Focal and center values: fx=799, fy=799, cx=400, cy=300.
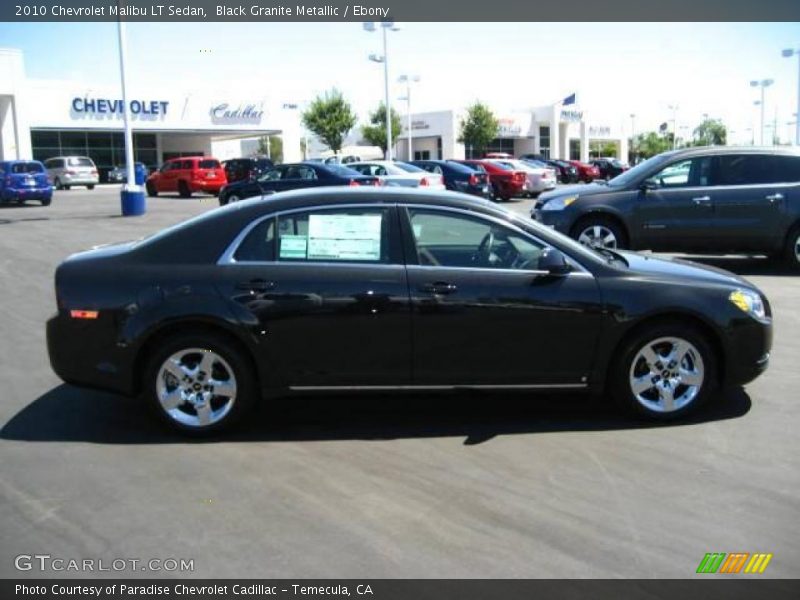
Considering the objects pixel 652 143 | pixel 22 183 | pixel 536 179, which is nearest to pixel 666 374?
pixel 536 179

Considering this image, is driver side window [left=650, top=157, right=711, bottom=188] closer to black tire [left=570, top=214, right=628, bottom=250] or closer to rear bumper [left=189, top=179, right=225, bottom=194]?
black tire [left=570, top=214, right=628, bottom=250]

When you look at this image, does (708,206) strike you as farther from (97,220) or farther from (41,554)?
(97,220)

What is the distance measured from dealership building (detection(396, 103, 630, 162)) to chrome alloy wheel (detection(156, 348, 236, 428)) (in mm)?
62805

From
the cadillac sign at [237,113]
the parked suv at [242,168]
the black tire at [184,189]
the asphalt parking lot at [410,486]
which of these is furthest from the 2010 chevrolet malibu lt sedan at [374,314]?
the cadillac sign at [237,113]

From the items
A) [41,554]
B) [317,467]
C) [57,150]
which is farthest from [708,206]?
[57,150]

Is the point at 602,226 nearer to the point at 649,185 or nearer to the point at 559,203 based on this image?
the point at 559,203

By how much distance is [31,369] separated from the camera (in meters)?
6.79

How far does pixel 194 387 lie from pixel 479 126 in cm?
6190

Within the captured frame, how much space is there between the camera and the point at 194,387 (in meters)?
5.17

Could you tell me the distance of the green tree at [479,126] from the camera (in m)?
64.8

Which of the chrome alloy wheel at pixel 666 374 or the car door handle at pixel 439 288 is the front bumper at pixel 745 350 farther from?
the car door handle at pixel 439 288

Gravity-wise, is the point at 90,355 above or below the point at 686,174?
below
